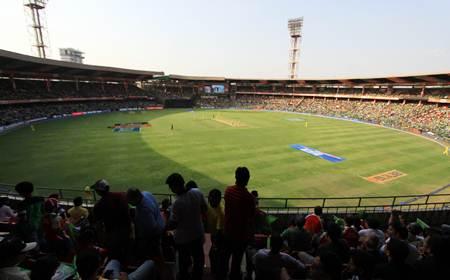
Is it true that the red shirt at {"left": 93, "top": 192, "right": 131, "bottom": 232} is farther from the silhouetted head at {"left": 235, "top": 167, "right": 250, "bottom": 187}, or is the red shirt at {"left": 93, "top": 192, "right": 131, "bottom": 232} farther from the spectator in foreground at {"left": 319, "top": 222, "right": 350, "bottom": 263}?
the spectator in foreground at {"left": 319, "top": 222, "right": 350, "bottom": 263}

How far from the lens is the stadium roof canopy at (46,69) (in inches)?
1476

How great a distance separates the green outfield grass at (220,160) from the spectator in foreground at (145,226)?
11.8m

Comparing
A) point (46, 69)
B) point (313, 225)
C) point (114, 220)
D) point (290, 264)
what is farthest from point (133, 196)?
point (46, 69)

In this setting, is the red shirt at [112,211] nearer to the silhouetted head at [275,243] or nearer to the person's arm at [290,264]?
the silhouetted head at [275,243]

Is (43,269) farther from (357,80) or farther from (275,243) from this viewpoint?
(357,80)

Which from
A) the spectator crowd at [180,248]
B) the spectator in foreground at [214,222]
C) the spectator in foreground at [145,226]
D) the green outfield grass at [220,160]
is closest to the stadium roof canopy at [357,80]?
the green outfield grass at [220,160]

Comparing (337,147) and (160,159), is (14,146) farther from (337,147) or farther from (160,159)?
(337,147)

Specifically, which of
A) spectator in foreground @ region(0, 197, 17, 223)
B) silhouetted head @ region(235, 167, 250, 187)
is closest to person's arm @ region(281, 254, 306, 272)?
silhouetted head @ region(235, 167, 250, 187)

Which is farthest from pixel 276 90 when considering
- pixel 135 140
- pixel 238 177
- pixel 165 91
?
pixel 238 177

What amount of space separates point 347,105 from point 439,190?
51.2 m

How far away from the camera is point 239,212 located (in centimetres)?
389

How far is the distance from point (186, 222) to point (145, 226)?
0.67m

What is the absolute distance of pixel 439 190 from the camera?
16.5 metres

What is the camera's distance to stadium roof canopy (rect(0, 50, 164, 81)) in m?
37.5
